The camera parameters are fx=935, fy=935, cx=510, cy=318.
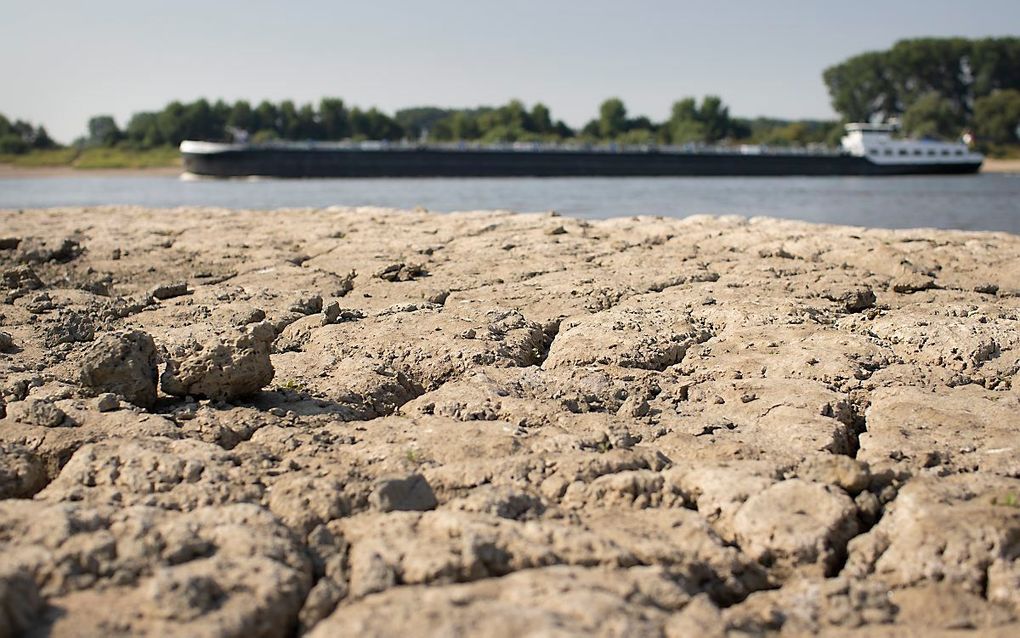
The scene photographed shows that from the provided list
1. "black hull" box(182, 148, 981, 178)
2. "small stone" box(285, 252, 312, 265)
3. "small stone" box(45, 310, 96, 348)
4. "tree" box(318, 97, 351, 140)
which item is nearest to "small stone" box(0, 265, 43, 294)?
"small stone" box(45, 310, 96, 348)

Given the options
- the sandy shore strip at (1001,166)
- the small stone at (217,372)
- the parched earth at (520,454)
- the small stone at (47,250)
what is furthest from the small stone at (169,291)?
the sandy shore strip at (1001,166)

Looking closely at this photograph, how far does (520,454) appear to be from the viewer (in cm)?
327

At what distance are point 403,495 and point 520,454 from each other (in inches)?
19.8

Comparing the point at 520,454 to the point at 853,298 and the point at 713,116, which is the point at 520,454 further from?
the point at 713,116

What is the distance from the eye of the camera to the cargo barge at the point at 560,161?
5000 centimetres

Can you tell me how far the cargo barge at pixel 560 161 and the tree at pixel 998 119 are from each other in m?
35.7

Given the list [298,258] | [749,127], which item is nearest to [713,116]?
[749,127]

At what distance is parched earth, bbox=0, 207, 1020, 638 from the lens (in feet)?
7.74

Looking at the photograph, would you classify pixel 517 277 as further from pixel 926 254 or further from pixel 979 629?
pixel 979 629

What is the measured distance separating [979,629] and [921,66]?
377 ft

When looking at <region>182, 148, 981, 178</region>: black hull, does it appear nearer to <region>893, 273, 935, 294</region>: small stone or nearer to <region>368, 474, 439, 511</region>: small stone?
<region>893, 273, 935, 294</region>: small stone

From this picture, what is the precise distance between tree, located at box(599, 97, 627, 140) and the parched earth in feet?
298

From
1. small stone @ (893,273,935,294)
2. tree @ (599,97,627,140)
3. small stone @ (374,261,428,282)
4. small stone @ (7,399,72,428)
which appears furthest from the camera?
tree @ (599,97,627,140)

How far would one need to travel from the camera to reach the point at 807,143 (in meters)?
87.8
